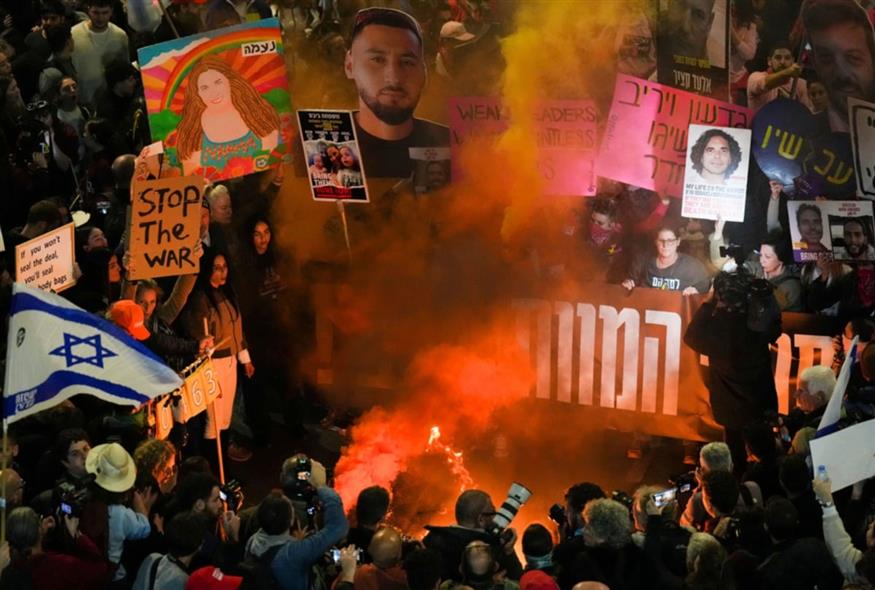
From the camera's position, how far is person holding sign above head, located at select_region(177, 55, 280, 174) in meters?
11.2

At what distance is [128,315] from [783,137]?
183 inches

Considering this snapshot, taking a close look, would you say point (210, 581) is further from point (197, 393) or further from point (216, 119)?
point (216, 119)

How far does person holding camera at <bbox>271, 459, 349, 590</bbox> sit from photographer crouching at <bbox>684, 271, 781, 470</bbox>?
4029mm

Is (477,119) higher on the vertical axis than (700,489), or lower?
higher

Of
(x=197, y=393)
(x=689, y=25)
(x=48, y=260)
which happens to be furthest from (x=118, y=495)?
(x=689, y=25)

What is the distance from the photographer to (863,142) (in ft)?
32.7

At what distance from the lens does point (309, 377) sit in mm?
11859

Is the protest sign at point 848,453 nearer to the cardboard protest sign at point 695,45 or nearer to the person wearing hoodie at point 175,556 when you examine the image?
the person wearing hoodie at point 175,556

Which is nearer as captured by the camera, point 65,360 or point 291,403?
point 65,360

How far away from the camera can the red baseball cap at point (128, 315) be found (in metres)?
9.30

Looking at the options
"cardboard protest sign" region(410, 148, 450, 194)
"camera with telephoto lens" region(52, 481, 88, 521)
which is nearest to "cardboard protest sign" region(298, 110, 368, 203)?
"cardboard protest sign" region(410, 148, 450, 194)

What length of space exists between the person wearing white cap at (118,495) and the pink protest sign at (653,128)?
4672mm

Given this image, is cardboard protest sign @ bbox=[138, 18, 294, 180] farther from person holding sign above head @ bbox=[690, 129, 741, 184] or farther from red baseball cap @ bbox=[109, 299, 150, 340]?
person holding sign above head @ bbox=[690, 129, 741, 184]

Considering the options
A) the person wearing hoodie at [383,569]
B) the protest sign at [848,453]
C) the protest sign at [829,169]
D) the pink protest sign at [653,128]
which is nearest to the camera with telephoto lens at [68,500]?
the person wearing hoodie at [383,569]
